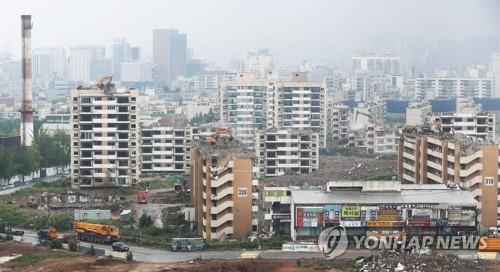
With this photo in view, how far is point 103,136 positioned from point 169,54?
43.1 metres

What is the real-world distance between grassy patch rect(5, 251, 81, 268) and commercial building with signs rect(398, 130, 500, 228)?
15.0 ft

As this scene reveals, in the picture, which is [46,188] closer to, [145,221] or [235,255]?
[145,221]

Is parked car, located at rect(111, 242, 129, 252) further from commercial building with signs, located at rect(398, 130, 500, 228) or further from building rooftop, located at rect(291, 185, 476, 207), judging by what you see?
commercial building with signs, located at rect(398, 130, 500, 228)

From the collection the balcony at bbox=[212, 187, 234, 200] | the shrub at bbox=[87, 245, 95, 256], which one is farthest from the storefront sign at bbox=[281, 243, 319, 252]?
the shrub at bbox=[87, 245, 95, 256]

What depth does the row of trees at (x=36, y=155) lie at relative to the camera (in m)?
16.9

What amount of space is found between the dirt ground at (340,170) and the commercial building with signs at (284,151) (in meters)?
0.37

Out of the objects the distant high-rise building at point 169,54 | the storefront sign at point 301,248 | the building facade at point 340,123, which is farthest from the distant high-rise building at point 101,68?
the storefront sign at point 301,248

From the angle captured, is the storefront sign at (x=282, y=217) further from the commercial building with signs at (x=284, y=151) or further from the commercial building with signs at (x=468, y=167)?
the commercial building with signs at (x=284, y=151)

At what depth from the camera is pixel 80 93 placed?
54.3ft

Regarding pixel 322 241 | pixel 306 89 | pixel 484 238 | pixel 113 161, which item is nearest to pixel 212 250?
pixel 322 241

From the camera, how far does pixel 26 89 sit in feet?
64.7

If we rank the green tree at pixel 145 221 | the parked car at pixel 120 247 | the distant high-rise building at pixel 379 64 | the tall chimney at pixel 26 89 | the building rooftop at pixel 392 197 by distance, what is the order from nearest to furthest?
the parked car at pixel 120 247
the building rooftop at pixel 392 197
the green tree at pixel 145 221
the tall chimney at pixel 26 89
the distant high-rise building at pixel 379 64

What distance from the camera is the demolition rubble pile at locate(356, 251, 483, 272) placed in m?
8.86

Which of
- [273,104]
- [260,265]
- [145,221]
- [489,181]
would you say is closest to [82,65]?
[273,104]
